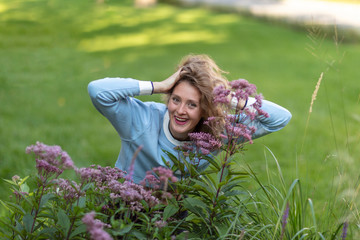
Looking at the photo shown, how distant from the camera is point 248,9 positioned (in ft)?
61.4

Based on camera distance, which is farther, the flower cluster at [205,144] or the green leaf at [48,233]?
the flower cluster at [205,144]

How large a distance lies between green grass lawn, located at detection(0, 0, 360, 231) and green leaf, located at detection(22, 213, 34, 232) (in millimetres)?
1300

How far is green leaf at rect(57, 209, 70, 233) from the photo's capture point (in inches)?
86.5

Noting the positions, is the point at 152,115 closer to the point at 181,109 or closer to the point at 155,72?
the point at 181,109

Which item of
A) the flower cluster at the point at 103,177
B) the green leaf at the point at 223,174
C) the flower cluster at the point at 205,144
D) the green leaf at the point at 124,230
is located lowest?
the green leaf at the point at 124,230

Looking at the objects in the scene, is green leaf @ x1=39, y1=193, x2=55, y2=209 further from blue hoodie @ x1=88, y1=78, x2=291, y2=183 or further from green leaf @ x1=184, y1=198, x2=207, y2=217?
blue hoodie @ x1=88, y1=78, x2=291, y2=183

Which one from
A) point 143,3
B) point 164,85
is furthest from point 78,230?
point 143,3

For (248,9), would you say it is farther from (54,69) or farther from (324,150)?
(324,150)

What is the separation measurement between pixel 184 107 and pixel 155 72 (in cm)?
643

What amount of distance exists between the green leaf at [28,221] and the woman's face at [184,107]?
1.08 meters

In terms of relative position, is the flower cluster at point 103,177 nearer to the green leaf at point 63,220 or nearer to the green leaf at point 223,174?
the green leaf at point 63,220

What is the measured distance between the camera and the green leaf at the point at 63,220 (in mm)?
2197

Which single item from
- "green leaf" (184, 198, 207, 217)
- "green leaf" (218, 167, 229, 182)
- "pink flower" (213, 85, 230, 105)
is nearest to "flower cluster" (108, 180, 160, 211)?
"green leaf" (184, 198, 207, 217)

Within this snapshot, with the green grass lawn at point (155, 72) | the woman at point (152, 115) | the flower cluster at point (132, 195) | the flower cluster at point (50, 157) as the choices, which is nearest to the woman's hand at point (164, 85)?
the woman at point (152, 115)
